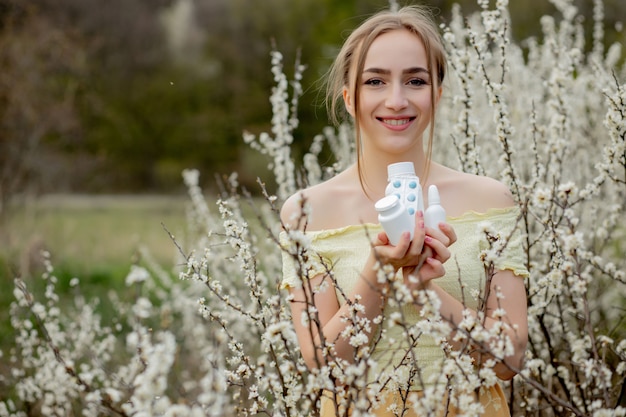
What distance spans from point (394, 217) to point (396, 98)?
0.47 m

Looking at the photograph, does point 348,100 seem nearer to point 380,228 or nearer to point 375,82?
point 375,82

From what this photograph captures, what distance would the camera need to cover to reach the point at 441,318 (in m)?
1.59

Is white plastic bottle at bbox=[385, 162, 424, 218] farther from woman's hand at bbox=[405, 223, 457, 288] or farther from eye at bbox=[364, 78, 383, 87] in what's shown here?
eye at bbox=[364, 78, 383, 87]

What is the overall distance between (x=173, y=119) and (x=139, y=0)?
4440 millimetres

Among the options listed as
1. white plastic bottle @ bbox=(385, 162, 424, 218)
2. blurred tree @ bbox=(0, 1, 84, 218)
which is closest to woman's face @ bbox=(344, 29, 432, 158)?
white plastic bottle @ bbox=(385, 162, 424, 218)

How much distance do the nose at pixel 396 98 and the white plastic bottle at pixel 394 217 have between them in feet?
1.35

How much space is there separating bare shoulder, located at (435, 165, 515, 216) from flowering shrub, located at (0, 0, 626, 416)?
0.49 ft

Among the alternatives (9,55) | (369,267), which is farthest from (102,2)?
(369,267)

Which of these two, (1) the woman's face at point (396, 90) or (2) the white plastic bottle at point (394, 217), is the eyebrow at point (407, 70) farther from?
(2) the white plastic bottle at point (394, 217)

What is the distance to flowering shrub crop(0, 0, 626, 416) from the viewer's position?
1.50m

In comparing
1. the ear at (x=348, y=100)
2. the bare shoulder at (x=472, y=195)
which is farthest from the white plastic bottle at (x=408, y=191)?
the ear at (x=348, y=100)

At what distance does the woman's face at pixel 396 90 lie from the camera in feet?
6.57

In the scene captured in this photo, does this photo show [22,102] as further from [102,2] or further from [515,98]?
[102,2]

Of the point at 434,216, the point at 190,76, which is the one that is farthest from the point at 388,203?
the point at 190,76
